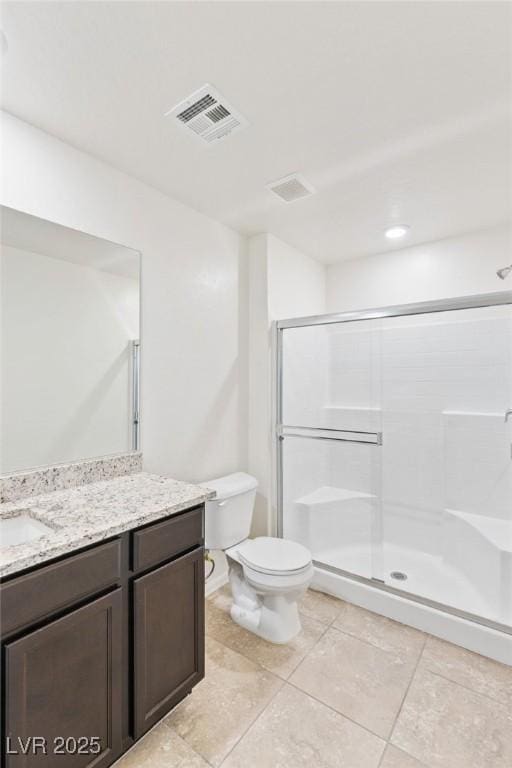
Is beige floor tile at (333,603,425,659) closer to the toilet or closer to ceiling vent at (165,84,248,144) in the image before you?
the toilet

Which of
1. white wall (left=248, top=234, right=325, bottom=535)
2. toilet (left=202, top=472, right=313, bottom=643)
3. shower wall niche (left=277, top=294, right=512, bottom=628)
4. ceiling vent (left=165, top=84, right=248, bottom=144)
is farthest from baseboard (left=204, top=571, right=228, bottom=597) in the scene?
ceiling vent (left=165, top=84, right=248, bottom=144)

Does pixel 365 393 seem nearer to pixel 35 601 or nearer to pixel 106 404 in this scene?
pixel 106 404

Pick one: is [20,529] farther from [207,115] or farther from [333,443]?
[333,443]

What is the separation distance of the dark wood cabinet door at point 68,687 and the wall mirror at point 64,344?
2.27 ft

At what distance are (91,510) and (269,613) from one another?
3.84ft

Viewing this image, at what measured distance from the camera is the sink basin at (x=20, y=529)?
4.38 feet

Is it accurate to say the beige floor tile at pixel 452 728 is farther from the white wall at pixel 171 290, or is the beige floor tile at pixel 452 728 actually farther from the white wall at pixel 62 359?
the white wall at pixel 62 359

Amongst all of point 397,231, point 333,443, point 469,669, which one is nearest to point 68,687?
point 469,669

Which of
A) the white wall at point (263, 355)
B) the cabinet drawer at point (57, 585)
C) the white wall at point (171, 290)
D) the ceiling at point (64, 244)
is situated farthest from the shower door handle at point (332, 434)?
the cabinet drawer at point (57, 585)

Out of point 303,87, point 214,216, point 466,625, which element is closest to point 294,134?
point 303,87

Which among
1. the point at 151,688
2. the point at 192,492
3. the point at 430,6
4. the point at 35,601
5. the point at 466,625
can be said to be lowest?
the point at 466,625

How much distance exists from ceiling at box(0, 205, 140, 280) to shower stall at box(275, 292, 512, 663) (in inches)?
45.3

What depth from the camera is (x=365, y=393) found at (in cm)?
292

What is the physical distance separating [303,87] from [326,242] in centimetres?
150
